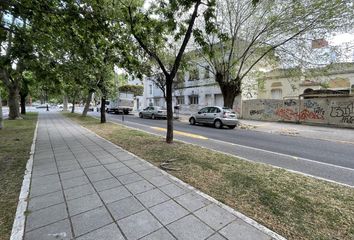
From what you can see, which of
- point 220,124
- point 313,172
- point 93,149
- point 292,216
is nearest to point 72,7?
point 93,149

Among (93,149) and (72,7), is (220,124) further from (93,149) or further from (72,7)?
(72,7)

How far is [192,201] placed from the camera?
3.21 metres

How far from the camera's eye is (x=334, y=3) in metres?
10.9

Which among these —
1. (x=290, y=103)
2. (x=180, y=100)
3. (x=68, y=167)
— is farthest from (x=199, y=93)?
(x=68, y=167)

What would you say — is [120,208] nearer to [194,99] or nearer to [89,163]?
→ [89,163]

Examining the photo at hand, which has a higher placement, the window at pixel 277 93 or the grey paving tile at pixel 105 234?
the window at pixel 277 93

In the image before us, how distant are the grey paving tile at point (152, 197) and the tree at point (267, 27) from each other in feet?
28.1

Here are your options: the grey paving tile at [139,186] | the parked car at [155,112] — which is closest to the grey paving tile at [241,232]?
the grey paving tile at [139,186]

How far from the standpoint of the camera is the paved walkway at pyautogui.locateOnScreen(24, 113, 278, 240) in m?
2.45

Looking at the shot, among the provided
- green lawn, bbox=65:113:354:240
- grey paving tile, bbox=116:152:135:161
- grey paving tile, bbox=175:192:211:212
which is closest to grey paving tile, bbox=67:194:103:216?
grey paving tile, bbox=175:192:211:212

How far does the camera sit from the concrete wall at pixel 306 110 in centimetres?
1424

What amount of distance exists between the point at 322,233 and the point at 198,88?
25634 mm

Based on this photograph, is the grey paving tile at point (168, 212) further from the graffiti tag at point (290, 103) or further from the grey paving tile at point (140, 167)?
the graffiti tag at point (290, 103)

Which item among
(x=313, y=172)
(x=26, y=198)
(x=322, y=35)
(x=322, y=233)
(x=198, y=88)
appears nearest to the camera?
(x=322, y=233)
